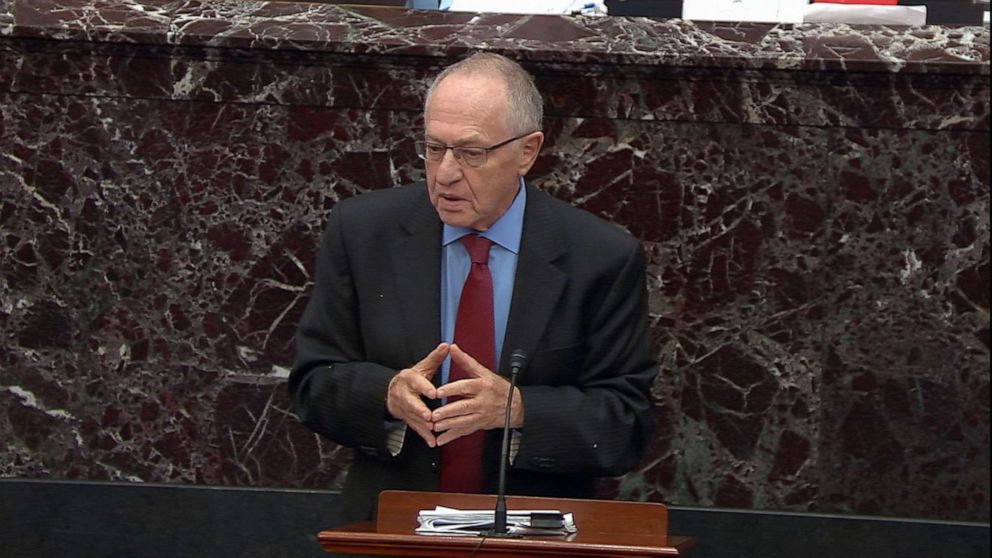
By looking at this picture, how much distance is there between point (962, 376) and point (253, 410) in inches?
83.1

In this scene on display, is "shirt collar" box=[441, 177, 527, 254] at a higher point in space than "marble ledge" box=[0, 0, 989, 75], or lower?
lower

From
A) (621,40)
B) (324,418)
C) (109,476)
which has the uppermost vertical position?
(621,40)

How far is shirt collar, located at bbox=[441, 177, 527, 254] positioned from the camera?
4090 millimetres

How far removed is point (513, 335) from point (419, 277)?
257 millimetres

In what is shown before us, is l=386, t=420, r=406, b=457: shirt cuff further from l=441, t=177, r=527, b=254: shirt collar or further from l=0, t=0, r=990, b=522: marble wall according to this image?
l=0, t=0, r=990, b=522: marble wall

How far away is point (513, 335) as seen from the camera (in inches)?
157

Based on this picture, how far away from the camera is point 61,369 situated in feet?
17.2

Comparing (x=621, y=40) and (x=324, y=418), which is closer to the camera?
(x=324, y=418)

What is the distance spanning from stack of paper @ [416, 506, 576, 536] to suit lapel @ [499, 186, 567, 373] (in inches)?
22.4

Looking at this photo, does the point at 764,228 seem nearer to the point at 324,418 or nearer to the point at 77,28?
the point at 324,418

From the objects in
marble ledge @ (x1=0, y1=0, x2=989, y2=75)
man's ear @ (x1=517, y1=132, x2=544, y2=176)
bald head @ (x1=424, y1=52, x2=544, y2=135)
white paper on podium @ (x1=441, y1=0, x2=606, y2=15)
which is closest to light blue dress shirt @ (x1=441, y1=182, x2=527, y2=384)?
man's ear @ (x1=517, y1=132, x2=544, y2=176)

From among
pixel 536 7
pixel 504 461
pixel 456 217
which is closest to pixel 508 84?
pixel 456 217

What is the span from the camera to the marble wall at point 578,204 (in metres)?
5.10

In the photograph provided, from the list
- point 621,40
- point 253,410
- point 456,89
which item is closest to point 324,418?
point 456,89
